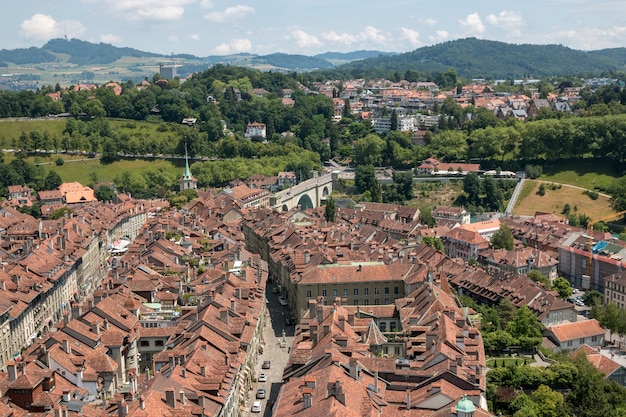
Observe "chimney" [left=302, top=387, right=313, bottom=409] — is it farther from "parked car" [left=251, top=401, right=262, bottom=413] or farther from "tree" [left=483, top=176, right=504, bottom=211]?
"tree" [left=483, top=176, right=504, bottom=211]

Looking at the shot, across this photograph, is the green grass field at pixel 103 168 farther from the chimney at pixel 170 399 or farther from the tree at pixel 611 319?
the chimney at pixel 170 399

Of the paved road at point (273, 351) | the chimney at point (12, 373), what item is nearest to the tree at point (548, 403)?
the paved road at point (273, 351)

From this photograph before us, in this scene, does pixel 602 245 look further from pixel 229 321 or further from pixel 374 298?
pixel 229 321

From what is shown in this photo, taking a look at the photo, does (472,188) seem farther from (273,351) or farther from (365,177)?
(273,351)

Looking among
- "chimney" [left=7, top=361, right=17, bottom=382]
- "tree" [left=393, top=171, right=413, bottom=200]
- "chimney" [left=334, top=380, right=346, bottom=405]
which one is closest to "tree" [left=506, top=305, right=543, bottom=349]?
"chimney" [left=334, top=380, right=346, bottom=405]

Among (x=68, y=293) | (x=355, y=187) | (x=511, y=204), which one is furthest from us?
(x=355, y=187)

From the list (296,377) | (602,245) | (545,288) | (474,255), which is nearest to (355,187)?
(474,255)
